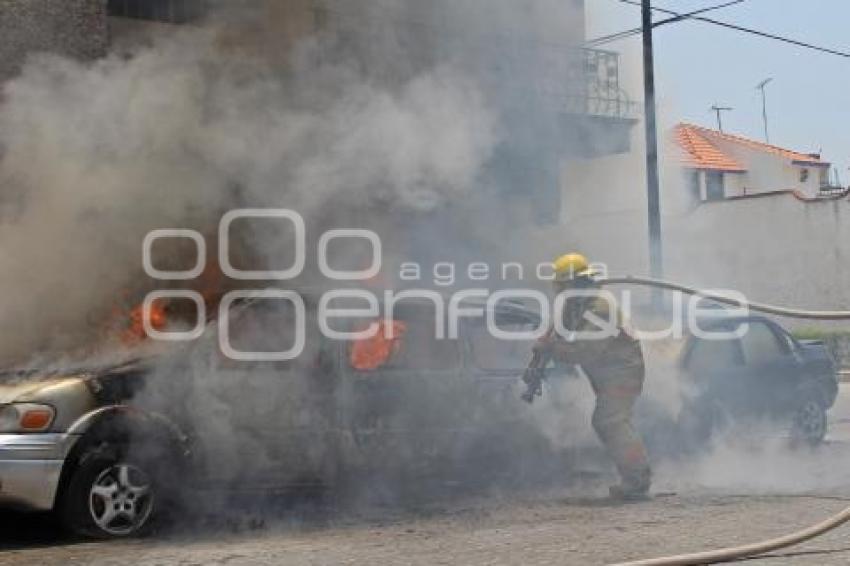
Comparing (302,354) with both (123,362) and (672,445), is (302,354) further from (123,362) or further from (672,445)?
(672,445)

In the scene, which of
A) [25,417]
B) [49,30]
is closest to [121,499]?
[25,417]

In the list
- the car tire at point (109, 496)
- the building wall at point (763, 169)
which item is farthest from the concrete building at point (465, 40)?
the building wall at point (763, 169)

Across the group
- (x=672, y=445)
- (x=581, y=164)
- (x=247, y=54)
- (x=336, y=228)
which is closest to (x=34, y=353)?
(x=336, y=228)

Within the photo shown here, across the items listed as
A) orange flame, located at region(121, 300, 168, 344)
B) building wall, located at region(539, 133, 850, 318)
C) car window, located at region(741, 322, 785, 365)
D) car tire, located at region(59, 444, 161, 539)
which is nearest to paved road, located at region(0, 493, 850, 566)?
car tire, located at region(59, 444, 161, 539)

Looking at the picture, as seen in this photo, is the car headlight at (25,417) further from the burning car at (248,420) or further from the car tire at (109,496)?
the car tire at (109,496)

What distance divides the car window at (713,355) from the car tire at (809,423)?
879 millimetres

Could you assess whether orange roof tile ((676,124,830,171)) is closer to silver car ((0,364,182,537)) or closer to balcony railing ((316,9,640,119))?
balcony railing ((316,9,640,119))

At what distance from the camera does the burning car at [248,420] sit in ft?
18.0

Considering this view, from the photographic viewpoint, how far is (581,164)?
11125mm

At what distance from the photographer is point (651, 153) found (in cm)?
1278

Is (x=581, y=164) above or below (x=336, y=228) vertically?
above

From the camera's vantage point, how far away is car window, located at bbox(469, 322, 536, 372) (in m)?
6.78

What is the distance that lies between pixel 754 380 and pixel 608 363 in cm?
257

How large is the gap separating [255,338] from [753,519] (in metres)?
2.96
